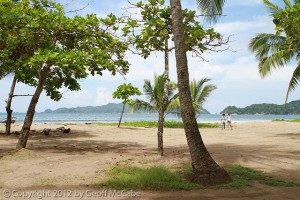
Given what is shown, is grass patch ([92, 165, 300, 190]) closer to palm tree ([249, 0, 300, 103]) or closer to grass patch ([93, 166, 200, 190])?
grass patch ([93, 166, 200, 190])

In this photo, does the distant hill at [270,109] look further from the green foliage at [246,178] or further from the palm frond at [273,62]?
the green foliage at [246,178]

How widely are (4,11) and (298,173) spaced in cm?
1057

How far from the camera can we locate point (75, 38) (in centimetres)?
1270

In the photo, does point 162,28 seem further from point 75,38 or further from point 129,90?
point 129,90

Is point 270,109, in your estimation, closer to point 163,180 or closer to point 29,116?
point 29,116

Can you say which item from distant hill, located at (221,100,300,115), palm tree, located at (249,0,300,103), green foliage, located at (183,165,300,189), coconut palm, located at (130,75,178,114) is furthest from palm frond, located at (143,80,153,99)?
distant hill, located at (221,100,300,115)

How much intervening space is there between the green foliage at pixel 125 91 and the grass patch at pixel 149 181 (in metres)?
19.9

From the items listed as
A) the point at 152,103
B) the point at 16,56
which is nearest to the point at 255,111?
the point at 152,103

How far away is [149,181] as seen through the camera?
7.11 meters

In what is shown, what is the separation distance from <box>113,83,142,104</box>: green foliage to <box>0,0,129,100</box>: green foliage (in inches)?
569

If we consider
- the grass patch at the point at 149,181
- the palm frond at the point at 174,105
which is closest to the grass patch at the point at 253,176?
the grass patch at the point at 149,181

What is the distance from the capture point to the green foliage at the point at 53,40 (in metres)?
10.6

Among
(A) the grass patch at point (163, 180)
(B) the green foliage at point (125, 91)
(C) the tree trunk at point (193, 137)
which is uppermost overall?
(B) the green foliage at point (125, 91)

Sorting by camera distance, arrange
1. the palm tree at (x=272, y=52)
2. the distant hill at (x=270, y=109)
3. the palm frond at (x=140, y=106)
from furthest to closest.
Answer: the distant hill at (x=270, y=109) → the palm frond at (x=140, y=106) → the palm tree at (x=272, y=52)
